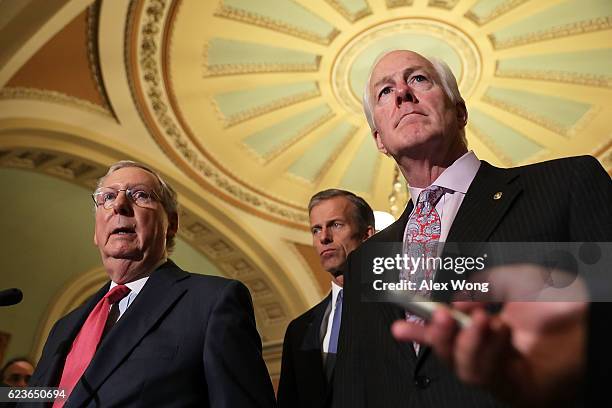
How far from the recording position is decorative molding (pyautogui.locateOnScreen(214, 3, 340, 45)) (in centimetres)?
660

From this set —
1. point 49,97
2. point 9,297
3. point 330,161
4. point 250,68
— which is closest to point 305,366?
point 9,297

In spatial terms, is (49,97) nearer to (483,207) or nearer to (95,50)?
(95,50)

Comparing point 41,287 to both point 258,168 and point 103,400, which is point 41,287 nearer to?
point 258,168

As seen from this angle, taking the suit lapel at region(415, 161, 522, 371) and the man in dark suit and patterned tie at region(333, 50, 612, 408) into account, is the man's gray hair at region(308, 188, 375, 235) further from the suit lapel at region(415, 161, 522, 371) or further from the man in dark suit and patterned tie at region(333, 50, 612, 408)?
the suit lapel at region(415, 161, 522, 371)

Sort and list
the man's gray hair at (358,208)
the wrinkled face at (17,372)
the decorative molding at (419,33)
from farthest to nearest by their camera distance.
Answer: the decorative molding at (419,33) → the wrinkled face at (17,372) → the man's gray hair at (358,208)

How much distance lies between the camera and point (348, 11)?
22.5 ft

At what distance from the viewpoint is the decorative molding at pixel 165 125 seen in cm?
636

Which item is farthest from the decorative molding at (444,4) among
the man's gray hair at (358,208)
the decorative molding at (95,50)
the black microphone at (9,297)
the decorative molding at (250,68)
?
the black microphone at (9,297)

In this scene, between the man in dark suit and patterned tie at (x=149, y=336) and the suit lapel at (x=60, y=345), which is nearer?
the man in dark suit and patterned tie at (x=149, y=336)

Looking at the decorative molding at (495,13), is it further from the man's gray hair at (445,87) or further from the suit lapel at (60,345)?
the suit lapel at (60,345)

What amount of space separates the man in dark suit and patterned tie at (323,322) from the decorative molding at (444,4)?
4213 millimetres

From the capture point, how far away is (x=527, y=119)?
8031 mm

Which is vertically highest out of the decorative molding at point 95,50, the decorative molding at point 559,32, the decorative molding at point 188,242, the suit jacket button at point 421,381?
the decorative molding at point 559,32

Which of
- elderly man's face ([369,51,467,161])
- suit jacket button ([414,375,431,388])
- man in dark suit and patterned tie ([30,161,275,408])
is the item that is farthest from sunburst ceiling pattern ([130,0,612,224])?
suit jacket button ([414,375,431,388])
